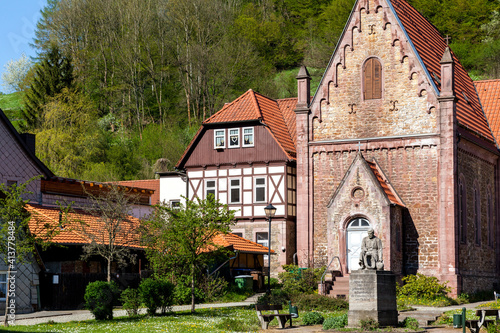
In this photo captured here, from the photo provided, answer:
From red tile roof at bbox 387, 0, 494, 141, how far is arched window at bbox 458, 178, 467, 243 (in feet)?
10.7

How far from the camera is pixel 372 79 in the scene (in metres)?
40.2

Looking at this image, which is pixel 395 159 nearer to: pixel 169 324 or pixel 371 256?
pixel 371 256

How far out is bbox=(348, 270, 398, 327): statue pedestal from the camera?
73.6 feet

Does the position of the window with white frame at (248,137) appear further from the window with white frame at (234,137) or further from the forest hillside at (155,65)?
the forest hillside at (155,65)

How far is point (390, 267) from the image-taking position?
3559cm

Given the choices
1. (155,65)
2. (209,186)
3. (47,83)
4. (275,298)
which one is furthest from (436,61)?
(155,65)

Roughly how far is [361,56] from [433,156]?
671 cm

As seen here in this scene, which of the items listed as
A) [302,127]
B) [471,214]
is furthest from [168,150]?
[471,214]

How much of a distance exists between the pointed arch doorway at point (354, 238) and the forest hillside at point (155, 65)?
30441mm

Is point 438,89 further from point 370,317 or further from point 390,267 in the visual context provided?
point 370,317

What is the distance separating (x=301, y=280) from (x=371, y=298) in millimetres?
12863

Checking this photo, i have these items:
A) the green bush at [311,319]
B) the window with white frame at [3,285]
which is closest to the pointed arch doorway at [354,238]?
the green bush at [311,319]

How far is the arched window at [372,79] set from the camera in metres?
40.0

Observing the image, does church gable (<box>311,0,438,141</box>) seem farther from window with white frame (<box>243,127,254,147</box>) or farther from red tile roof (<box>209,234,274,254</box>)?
Answer: red tile roof (<box>209,234,274,254</box>)
